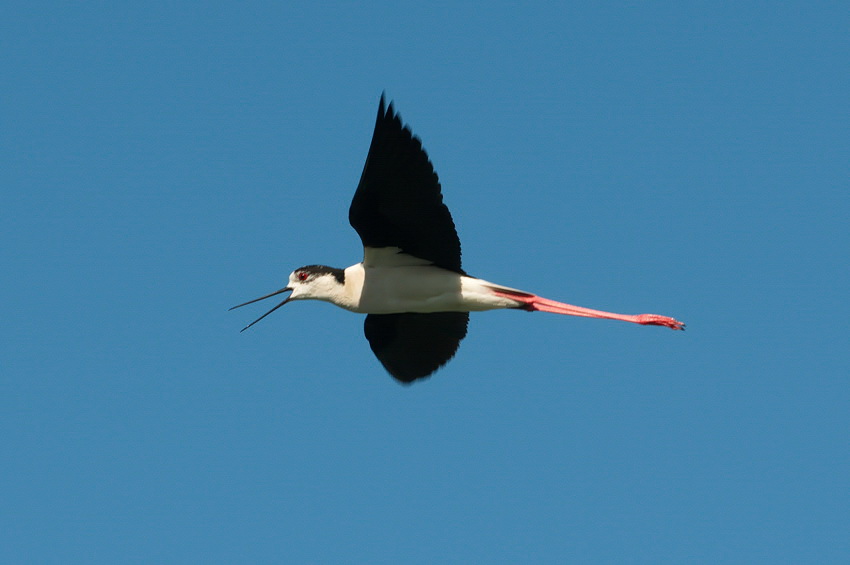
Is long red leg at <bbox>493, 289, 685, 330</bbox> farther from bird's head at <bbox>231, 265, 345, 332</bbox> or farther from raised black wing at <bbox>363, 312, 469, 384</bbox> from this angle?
bird's head at <bbox>231, 265, 345, 332</bbox>

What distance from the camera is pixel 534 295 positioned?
11.7 m

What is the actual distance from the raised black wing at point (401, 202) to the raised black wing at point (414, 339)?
102 cm

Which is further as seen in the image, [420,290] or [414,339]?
[414,339]

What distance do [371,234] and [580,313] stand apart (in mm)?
2507

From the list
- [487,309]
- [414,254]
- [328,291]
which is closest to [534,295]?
[487,309]

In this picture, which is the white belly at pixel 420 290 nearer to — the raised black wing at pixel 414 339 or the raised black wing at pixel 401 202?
the raised black wing at pixel 401 202

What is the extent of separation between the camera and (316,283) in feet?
38.2

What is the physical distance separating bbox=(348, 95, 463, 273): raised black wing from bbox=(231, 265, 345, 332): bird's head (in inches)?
24.0

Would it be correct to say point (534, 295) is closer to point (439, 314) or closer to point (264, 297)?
point (439, 314)

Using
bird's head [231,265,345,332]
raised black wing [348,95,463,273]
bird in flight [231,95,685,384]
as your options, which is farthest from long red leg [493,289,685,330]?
bird's head [231,265,345,332]

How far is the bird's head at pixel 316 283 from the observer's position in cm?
1161

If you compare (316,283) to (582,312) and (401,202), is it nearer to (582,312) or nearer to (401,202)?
(401,202)

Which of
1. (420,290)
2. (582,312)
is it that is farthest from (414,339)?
(582,312)

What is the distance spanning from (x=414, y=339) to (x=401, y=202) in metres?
2.28
